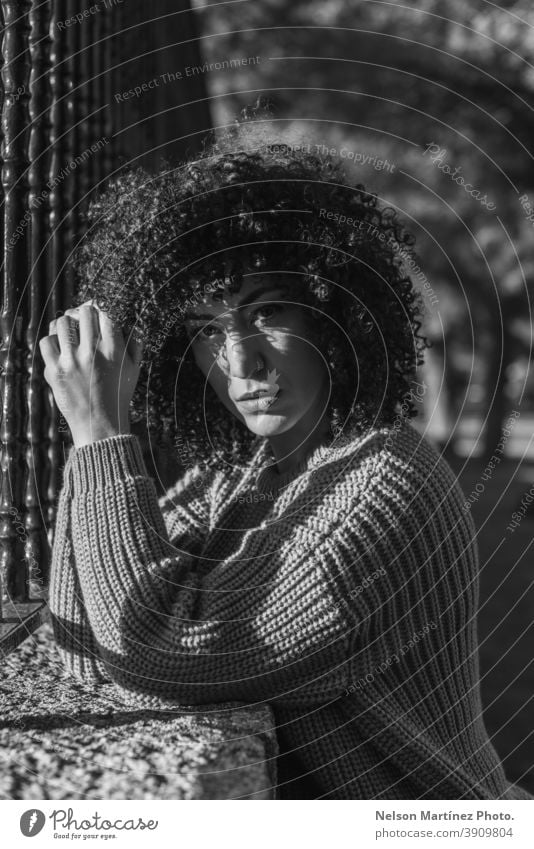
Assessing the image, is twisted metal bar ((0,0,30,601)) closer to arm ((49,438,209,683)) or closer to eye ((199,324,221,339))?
arm ((49,438,209,683))

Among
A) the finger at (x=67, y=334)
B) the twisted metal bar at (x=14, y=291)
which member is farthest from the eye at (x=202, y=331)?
the twisted metal bar at (x=14, y=291)

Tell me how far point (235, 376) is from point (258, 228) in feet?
0.90

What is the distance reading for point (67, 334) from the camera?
1.74m

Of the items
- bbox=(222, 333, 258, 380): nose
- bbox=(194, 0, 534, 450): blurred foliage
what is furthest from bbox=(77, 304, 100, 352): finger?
bbox=(194, 0, 534, 450): blurred foliage

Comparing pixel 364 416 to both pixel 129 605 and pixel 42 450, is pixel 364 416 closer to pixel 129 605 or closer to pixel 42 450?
pixel 129 605

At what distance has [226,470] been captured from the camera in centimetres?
207

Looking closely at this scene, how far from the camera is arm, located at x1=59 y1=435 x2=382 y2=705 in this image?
1518 mm

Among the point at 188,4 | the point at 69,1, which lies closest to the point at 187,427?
the point at 69,1

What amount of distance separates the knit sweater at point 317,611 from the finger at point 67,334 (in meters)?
0.19

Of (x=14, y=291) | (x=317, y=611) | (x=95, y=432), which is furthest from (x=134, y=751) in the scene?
(x=14, y=291)

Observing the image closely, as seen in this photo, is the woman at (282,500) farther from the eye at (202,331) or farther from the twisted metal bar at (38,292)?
the twisted metal bar at (38,292)

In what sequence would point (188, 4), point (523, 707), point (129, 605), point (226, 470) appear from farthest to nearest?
point (523, 707)
point (188, 4)
point (226, 470)
point (129, 605)

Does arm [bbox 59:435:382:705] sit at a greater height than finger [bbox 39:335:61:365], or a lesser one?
lesser

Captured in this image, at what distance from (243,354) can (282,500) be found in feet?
0.96
